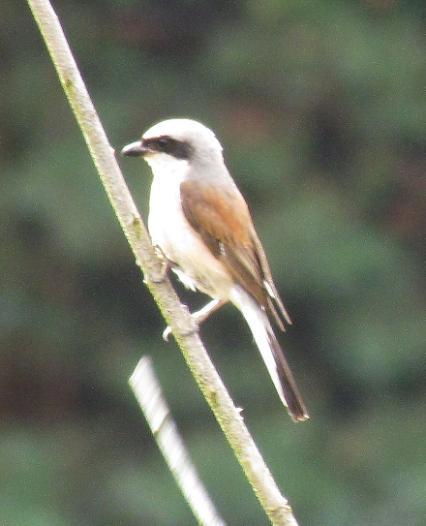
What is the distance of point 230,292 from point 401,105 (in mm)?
4631

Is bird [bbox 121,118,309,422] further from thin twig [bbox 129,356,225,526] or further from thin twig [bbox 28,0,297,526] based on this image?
thin twig [bbox 129,356,225,526]

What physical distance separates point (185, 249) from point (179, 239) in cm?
3

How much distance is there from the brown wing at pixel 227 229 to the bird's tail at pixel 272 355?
5cm

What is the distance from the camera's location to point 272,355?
280 centimetres

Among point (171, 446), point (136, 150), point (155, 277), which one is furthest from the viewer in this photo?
point (136, 150)

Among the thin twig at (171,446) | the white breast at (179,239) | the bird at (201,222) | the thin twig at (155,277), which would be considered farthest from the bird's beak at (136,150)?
the thin twig at (171,446)

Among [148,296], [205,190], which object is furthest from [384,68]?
[205,190]

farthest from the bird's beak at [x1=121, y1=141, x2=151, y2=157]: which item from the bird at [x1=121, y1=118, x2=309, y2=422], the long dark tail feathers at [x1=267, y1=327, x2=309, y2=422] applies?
the long dark tail feathers at [x1=267, y1=327, x2=309, y2=422]

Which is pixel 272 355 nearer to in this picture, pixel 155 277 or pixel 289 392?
pixel 289 392

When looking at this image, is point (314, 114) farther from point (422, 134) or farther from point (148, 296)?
point (148, 296)

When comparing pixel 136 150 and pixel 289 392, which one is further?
pixel 136 150

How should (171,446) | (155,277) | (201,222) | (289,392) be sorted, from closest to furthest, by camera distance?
(171,446) < (155,277) < (289,392) < (201,222)

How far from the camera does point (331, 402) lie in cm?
772

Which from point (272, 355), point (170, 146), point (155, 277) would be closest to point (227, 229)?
point (170, 146)
